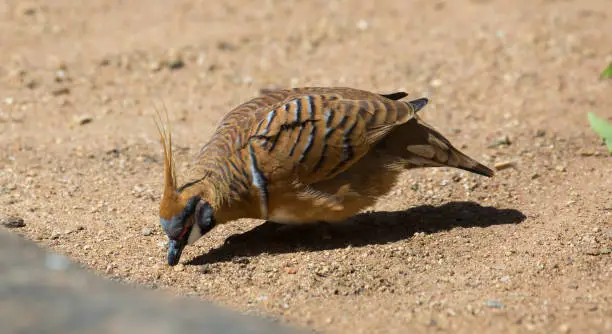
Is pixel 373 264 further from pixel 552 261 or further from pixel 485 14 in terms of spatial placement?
pixel 485 14

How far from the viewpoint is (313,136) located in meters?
5.86

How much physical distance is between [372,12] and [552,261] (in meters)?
6.59

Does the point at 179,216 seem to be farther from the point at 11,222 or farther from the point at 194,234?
the point at 11,222

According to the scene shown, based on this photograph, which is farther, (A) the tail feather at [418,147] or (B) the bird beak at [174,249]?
(A) the tail feather at [418,147]

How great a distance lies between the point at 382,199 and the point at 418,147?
2.94 ft

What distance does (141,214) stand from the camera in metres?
6.68

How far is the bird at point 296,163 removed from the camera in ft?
19.0

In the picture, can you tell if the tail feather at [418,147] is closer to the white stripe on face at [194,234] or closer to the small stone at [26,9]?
the white stripe on face at [194,234]

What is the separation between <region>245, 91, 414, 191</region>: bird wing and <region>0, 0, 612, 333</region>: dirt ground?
61 centimetres

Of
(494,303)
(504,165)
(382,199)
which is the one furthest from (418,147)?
(494,303)

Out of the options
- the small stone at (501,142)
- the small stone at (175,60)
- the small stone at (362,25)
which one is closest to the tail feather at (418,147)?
the small stone at (501,142)

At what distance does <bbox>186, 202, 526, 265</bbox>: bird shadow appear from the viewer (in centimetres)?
618

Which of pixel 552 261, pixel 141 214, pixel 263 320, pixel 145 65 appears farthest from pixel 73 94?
pixel 552 261

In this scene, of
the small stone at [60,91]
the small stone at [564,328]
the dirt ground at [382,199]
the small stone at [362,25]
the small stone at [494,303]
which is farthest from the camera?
the small stone at [362,25]
